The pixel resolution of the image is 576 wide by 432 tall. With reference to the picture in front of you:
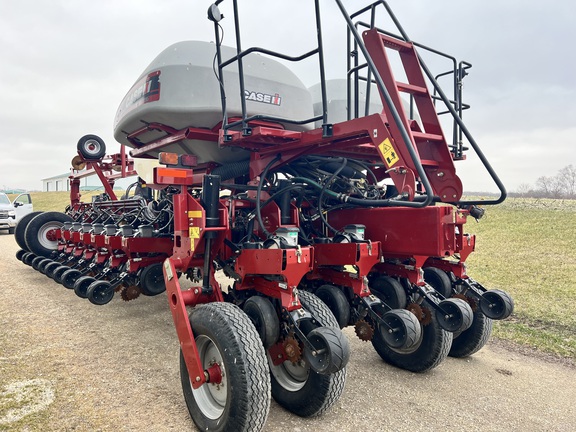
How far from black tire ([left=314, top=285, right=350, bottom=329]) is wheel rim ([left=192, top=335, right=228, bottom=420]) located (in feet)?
3.52

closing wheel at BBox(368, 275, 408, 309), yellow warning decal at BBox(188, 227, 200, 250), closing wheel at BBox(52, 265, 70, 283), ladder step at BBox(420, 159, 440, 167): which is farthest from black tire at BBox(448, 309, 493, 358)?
closing wheel at BBox(52, 265, 70, 283)

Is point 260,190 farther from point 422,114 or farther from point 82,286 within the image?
point 82,286

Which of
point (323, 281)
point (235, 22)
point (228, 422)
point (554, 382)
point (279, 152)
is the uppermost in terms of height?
point (235, 22)

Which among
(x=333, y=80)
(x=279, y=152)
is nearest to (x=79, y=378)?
(x=279, y=152)

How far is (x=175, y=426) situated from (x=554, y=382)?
317 centimetres

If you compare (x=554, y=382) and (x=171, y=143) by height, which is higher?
(x=171, y=143)

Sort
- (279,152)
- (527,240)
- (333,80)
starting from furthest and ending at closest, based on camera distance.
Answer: (527,240)
(333,80)
(279,152)

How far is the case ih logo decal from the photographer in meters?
3.62

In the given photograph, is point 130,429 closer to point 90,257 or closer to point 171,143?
point 171,143

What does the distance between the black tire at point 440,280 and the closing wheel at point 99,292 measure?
3.45m

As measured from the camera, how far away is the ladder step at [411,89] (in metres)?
3.13

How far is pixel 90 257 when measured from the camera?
6.38m

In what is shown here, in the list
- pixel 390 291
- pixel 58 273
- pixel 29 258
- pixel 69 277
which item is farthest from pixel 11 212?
pixel 390 291

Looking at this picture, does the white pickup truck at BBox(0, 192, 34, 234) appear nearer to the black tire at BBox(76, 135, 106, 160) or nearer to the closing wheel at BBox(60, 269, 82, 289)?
the black tire at BBox(76, 135, 106, 160)
